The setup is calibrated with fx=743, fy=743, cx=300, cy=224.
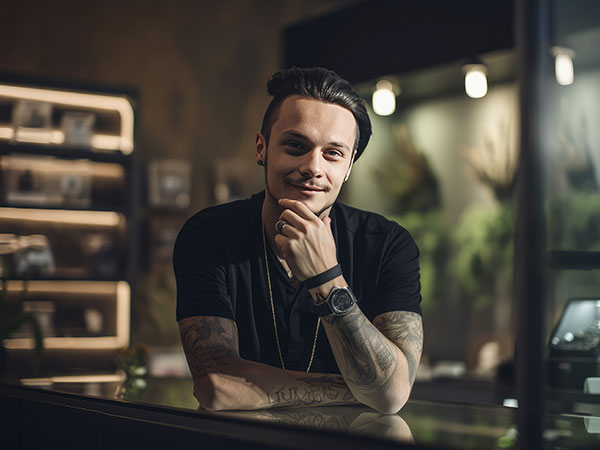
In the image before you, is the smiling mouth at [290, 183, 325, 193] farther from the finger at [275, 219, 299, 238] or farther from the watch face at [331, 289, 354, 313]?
the watch face at [331, 289, 354, 313]

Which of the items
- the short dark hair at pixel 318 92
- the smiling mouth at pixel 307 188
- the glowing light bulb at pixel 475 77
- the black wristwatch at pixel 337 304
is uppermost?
the glowing light bulb at pixel 475 77

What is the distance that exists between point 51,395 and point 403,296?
82 cm

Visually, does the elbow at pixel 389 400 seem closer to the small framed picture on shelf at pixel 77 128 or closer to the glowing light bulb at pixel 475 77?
the glowing light bulb at pixel 475 77

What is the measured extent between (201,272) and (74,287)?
399 cm

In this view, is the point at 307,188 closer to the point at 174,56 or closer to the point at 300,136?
the point at 300,136

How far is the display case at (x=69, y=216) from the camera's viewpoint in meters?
5.02

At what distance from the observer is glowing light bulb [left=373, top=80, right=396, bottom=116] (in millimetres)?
4855

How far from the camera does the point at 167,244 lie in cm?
602

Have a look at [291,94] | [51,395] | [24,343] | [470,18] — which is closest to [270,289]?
[291,94]

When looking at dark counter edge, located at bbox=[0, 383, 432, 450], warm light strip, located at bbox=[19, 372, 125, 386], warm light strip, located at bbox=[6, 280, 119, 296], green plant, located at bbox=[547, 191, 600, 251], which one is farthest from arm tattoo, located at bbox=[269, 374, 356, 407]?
warm light strip, located at bbox=[6, 280, 119, 296]

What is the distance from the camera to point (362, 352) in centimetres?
139

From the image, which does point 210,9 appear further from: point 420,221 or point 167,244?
point 420,221

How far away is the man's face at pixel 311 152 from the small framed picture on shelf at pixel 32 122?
Result: 3.96 metres

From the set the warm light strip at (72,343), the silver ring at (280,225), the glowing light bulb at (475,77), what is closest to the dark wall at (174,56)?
the warm light strip at (72,343)
